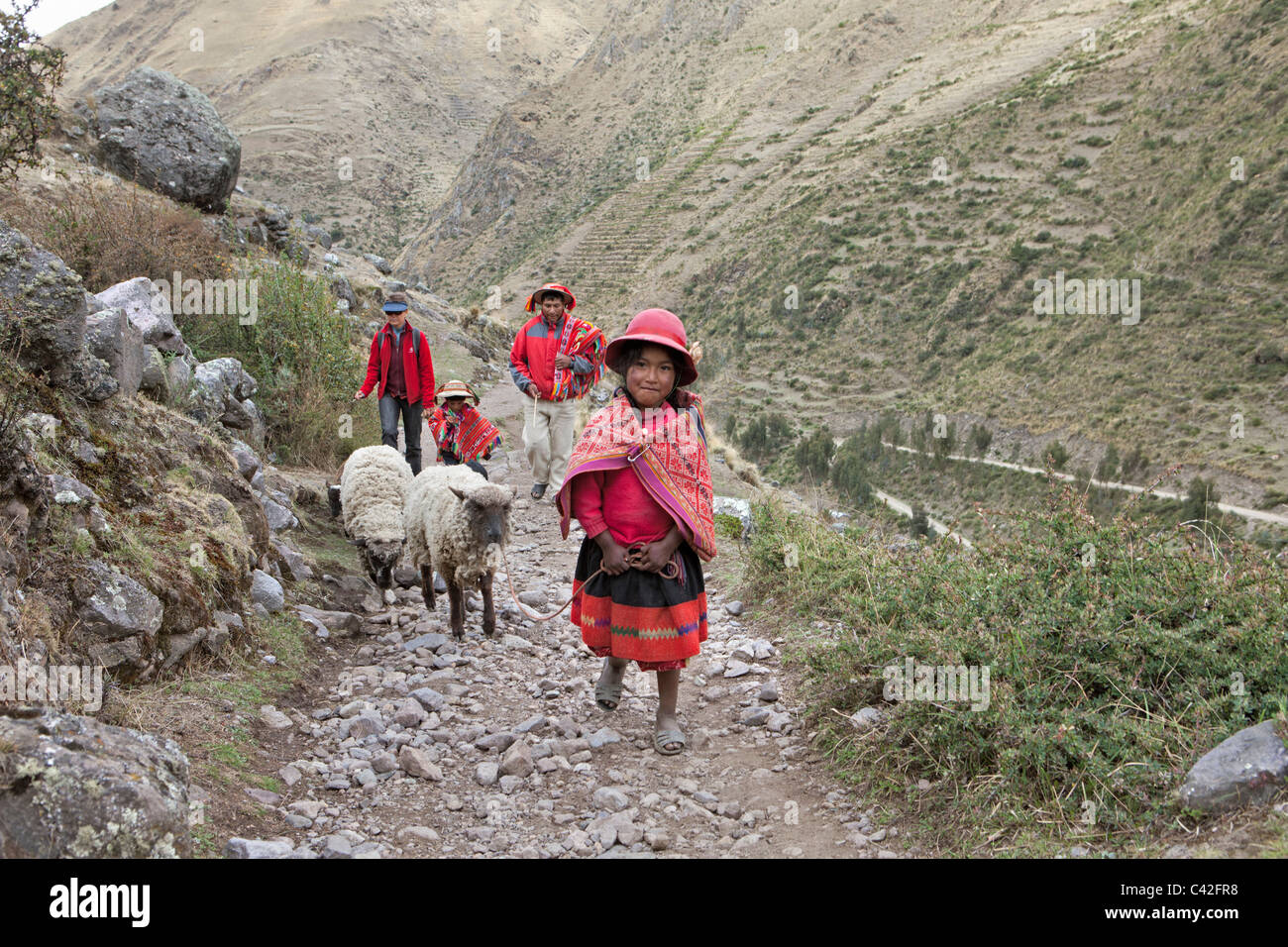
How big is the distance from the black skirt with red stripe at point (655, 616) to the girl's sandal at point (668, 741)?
31 cm

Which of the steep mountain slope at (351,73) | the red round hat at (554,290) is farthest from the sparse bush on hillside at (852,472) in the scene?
the steep mountain slope at (351,73)

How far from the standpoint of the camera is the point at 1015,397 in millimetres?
39594

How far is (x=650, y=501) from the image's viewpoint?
384 centimetres

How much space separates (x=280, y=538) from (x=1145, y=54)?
6398cm

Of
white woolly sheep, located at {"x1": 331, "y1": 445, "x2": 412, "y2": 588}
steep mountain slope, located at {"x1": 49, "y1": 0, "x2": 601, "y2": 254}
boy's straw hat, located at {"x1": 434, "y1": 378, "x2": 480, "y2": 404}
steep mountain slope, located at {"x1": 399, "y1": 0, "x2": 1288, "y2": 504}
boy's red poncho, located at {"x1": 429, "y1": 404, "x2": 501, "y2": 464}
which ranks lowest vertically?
white woolly sheep, located at {"x1": 331, "y1": 445, "x2": 412, "y2": 588}

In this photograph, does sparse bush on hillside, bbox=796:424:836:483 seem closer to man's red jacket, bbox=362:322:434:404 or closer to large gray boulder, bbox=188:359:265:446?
man's red jacket, bbox=362:322:434:404

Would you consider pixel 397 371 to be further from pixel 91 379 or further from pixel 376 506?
pixel 91 379

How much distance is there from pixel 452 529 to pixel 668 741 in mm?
2327

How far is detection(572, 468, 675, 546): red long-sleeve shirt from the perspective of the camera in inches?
151

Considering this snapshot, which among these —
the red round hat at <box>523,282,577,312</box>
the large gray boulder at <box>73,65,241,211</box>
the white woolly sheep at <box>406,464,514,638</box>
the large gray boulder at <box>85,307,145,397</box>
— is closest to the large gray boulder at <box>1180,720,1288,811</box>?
the white woolly sheep at <box>406,464,514,638</box>

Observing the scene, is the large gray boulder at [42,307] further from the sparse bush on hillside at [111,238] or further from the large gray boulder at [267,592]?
the sparse bush on hillside at [111,238]

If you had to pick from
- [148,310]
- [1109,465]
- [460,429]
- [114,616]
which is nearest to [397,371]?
[460,429]

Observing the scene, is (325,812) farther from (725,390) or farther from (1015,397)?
(725,390)

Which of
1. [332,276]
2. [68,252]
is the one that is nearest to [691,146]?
[332,276]
